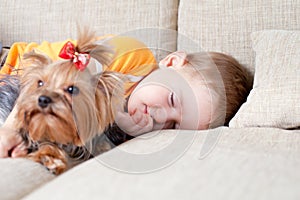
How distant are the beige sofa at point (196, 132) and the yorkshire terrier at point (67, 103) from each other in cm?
8

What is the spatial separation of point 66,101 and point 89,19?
96cm

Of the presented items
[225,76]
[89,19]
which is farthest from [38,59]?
[89,19]

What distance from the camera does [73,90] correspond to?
1188mm

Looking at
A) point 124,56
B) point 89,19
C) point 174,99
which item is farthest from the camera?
point 89,19

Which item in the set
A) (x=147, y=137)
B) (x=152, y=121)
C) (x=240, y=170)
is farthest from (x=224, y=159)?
(x=152, y=121)

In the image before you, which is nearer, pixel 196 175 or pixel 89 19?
pixel 196 175

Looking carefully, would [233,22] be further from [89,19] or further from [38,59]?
[38,59]

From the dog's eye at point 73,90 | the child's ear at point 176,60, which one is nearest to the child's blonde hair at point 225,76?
the child's ear at point 176,60

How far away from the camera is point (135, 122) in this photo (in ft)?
4.66

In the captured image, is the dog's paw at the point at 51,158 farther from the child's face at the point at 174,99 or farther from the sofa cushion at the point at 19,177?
the child's face at the point at 174,99

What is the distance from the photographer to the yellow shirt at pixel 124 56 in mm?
1600

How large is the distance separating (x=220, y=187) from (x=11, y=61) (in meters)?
1.28

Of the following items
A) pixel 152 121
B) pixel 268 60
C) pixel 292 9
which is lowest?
pixel 152 121

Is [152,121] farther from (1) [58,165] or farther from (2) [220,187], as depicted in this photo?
(2) [220,187]
